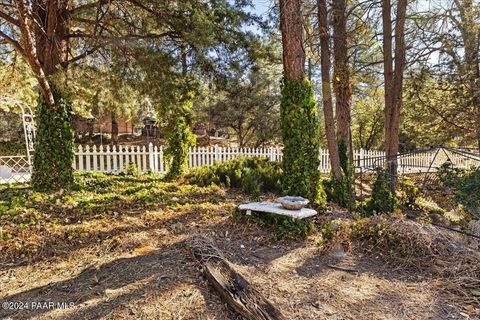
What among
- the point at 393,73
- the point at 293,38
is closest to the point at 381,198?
the point at 393,73

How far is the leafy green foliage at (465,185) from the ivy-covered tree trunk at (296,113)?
1.90m

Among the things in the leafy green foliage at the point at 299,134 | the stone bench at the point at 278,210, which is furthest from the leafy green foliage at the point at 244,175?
the stone bench at the point at 278,210

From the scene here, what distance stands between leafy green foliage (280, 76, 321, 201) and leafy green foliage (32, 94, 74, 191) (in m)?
3.86

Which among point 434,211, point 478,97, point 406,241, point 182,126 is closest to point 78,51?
point 182,126

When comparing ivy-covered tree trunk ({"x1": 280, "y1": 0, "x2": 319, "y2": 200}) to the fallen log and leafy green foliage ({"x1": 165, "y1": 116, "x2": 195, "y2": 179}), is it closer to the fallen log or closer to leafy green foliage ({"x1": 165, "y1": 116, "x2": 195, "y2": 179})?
the fallen log

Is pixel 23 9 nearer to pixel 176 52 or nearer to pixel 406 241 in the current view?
pixel 176 52

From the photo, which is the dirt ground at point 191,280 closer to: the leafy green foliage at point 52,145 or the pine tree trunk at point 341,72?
the leafy green foliage at point 52,145

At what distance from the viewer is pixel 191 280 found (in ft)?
8.31

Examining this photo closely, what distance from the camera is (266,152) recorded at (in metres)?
11.2

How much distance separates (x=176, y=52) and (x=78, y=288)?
416cm

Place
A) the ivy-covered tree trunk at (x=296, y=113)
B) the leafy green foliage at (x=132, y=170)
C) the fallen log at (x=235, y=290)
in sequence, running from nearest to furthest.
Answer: the fallen log at (x=235, y=290)
the ivy-covered tree trunk at (x=296, y=113)
the leafy green foliage at (x=132, y=170)

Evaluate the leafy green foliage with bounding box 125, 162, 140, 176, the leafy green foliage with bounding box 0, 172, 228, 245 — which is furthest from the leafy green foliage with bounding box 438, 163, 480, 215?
the leafy green foliage with bounding box 125, 162, 140, 176

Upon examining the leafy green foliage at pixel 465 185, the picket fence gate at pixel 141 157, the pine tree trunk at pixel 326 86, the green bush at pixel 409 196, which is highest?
the pine tree trunk at pixel 326 86

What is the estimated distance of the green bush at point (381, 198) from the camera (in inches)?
223
